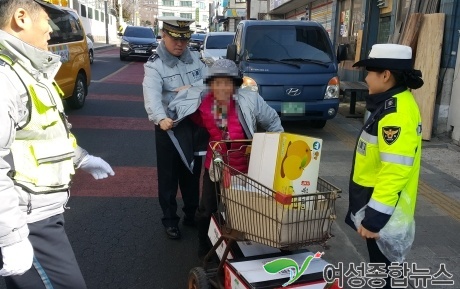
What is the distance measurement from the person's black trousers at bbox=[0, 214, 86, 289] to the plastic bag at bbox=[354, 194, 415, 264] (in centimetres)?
159

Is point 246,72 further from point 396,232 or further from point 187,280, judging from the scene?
point 396,232

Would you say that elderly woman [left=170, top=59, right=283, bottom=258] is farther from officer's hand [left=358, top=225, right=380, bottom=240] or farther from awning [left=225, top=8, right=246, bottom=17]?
awning [left=225, top=8, right=246, bottom=17]

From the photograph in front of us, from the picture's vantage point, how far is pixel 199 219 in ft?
10.9

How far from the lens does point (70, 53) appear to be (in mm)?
9195

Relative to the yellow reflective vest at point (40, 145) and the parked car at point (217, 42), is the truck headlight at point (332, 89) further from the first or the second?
the parked car at point (217, 42)

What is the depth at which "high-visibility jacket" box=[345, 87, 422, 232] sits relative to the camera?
2.21 metres

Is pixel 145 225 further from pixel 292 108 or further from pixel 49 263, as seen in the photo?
pixel 292 108

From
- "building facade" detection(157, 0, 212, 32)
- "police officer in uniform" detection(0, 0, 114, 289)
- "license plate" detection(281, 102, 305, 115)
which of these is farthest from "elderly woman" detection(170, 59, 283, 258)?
"building facade" detection(157, 0, 212, 32)

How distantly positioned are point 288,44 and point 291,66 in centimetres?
68

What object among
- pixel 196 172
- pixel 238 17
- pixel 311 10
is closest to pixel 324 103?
pixel 196 172

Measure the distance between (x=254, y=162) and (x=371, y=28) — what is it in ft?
34.4

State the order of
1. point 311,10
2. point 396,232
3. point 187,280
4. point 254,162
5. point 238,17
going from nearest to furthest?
point 396,232, point 254,162, point 187,280, point 311,10, point 238,17

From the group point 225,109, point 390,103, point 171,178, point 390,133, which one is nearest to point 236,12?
point 171,178

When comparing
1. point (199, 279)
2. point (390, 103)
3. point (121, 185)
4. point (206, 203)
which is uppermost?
point (390, 103)
